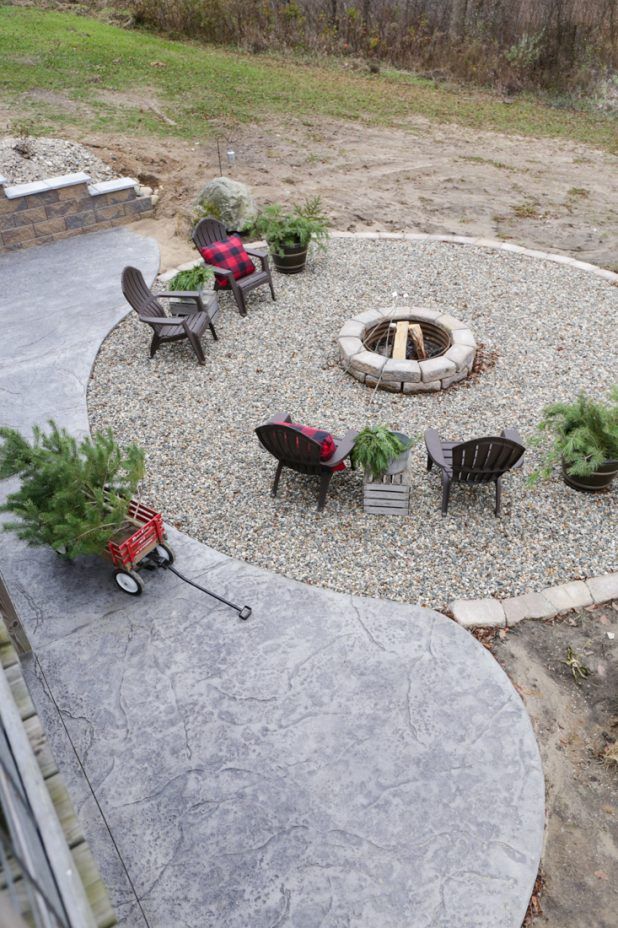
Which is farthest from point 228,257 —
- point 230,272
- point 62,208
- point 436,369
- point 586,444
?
point 586,444

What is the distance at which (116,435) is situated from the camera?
571cm

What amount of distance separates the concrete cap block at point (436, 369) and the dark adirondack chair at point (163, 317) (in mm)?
2233

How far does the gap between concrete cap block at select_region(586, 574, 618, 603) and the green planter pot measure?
2.72 feet

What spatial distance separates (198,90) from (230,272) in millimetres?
9986

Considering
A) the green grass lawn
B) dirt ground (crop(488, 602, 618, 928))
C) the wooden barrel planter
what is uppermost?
the green grass lawn

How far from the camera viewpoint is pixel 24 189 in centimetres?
876

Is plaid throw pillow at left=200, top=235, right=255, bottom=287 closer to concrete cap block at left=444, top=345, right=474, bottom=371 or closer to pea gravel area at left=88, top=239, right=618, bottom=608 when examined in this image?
pea gravel area at left=88, top=239, right=618, bottom=608

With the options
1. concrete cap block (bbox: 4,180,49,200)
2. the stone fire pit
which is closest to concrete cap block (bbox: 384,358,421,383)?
the stone fire pit

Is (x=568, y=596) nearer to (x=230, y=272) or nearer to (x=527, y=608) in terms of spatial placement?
(x=527, y=608)

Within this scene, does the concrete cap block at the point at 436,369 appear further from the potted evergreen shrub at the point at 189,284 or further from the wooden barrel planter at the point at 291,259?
the wooden barrel planter at the point at 291,259

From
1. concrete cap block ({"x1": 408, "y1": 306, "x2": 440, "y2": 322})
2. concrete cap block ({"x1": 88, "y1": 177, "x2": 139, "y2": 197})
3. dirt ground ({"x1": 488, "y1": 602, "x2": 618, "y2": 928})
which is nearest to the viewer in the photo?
dirt ground ({"x1": 488, "y1": 602, "x2": 618, "y2": 928})

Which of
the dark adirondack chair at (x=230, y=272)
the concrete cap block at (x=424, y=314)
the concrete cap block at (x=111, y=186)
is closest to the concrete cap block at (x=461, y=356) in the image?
the concrete cap block at (x=424, y=314)

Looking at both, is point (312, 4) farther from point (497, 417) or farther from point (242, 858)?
point (242, 858)

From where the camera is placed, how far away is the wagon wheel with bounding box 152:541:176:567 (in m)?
4.33
